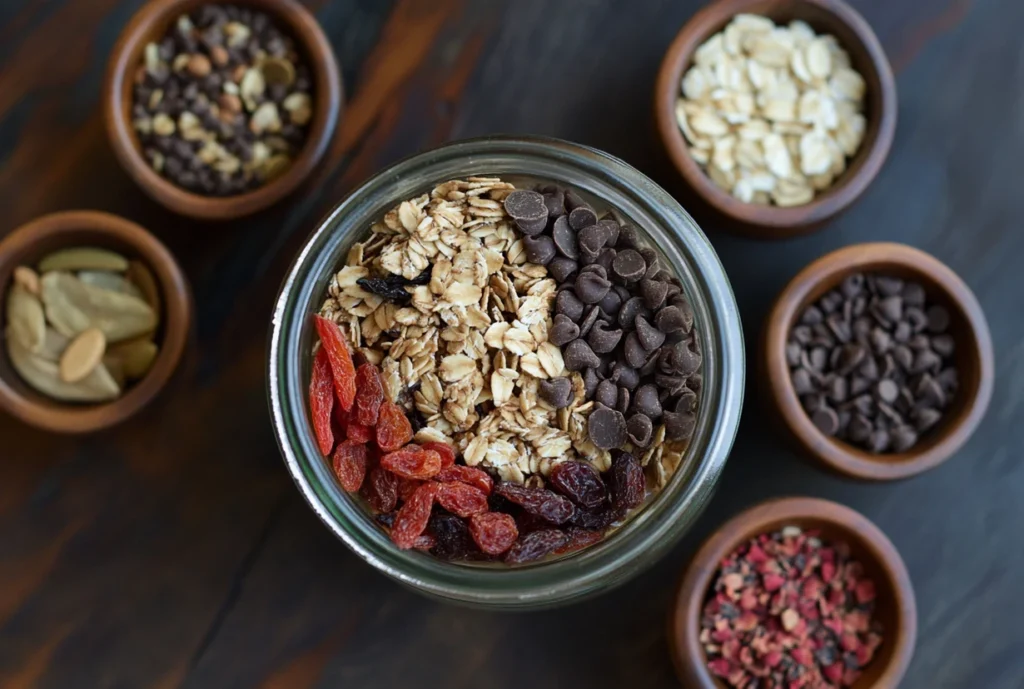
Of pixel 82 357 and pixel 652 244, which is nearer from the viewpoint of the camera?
pixel 652 244

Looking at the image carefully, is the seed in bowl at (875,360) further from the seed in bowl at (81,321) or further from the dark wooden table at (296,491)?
the seed in bowl at (81,321)

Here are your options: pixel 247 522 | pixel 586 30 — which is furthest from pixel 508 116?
pixel 247 522

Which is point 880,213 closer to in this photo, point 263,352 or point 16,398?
point 263,352

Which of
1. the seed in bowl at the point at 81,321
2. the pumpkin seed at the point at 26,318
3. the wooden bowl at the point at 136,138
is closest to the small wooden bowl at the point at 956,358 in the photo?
the wooden bowl at the point at 136,138

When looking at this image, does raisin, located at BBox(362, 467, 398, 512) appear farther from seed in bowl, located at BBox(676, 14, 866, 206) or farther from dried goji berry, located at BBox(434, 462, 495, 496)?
seed in bowl, located at BBox(676, 14, 866, 206)

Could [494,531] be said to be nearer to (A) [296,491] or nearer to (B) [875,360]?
(A) [296,491]

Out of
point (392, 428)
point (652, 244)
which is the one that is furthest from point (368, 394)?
point (652, 244)
